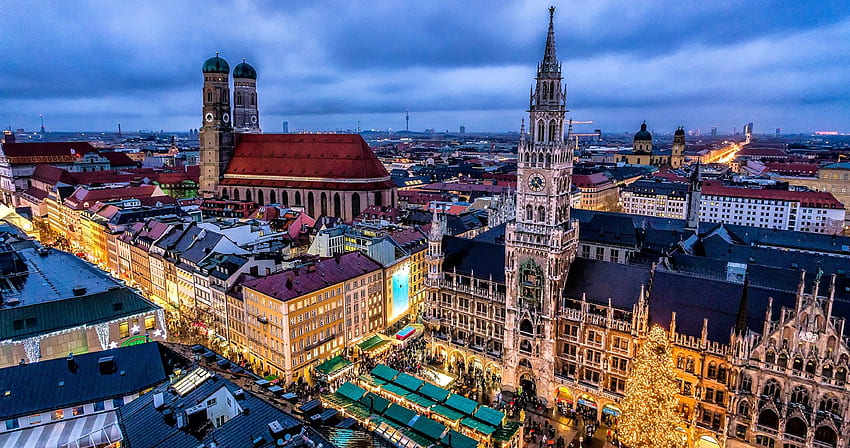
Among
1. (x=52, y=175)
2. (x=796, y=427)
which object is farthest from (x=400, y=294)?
(x=52, y=175)

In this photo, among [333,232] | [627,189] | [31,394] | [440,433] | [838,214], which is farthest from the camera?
[627,189]

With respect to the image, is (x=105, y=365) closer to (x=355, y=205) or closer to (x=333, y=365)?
(x=333, y=365)

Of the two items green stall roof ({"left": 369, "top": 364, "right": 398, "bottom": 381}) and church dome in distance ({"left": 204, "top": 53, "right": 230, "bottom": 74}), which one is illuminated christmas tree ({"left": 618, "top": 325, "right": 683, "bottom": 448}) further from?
church dome in distance ({"left": 204, "top": 53, "right": 230, "bottom": 74})

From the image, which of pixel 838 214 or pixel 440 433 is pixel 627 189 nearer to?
pixel 838 214

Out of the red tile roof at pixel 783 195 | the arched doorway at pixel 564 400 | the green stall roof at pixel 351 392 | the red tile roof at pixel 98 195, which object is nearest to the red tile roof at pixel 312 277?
the green stall roof at pixel 351 392

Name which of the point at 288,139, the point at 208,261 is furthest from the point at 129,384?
the point at 288,139

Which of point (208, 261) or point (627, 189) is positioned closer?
point (208, 261)
